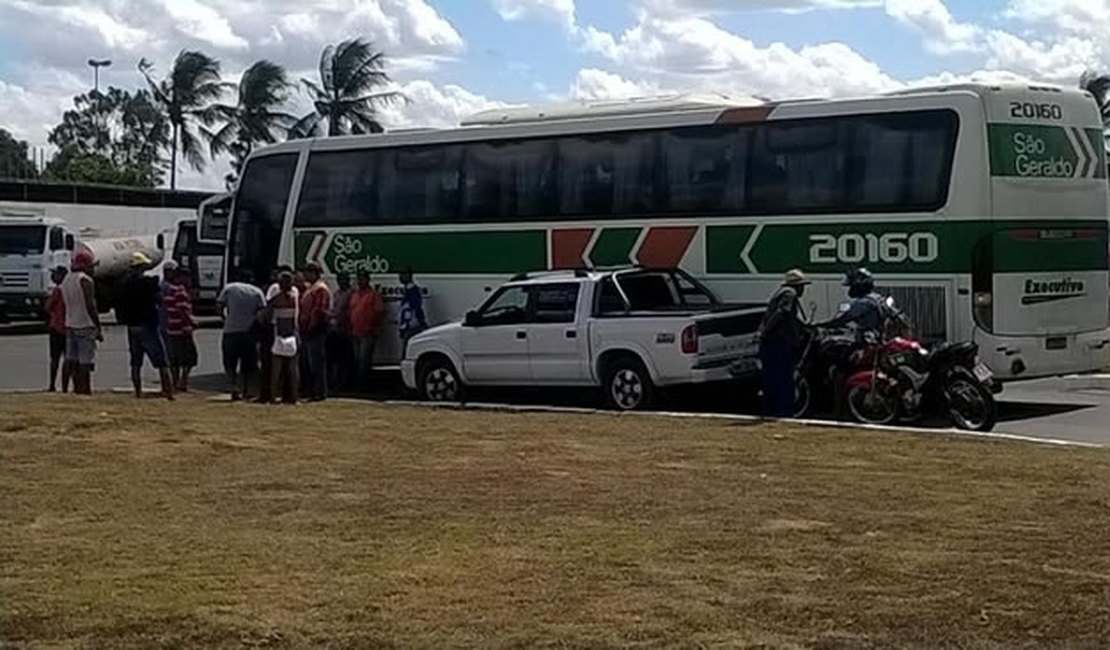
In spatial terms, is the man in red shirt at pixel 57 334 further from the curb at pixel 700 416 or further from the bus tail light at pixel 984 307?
the bus tail light at pixel 984 307

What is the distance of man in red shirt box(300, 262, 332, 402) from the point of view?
20.1 metres

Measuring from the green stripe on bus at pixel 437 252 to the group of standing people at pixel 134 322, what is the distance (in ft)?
8.98

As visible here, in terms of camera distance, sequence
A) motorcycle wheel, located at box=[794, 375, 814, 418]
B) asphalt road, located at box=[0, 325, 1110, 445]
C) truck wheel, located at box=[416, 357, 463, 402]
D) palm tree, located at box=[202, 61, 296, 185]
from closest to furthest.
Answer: asphalt road, located at box=[0, 325, 1110, 445], motorcycle wheel, located at box=[794, 375, 814, 418], truck wheel, located at box=[416, 357, 463, 402], palm tree, located at box=[202, 61, 296, 185]

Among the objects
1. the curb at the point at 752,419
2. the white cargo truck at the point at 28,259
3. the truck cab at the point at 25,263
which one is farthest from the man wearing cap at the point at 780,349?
the truck cab at the point at 25,263

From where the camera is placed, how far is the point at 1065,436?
1608 centimetres

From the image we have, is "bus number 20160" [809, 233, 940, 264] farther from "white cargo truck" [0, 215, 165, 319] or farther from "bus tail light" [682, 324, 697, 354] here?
"white cargo truck" [0, 215, 165, 319]

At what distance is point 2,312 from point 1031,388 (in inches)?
983

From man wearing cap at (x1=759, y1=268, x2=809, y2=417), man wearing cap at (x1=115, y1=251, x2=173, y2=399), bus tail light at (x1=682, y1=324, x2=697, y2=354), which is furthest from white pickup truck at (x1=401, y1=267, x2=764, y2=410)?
man wearing cap at (x1=115, y1=251, x2=173, y2=399)

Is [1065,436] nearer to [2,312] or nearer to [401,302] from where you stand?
[401,302]

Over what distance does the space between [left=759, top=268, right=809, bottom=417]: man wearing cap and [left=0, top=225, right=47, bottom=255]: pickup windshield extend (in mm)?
25692

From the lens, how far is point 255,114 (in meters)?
62.2

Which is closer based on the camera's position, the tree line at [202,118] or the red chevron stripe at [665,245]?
the red chevron stripe at [665,245]

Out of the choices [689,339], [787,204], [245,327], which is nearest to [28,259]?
[245,327]

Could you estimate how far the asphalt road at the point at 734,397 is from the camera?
55.8 ft
